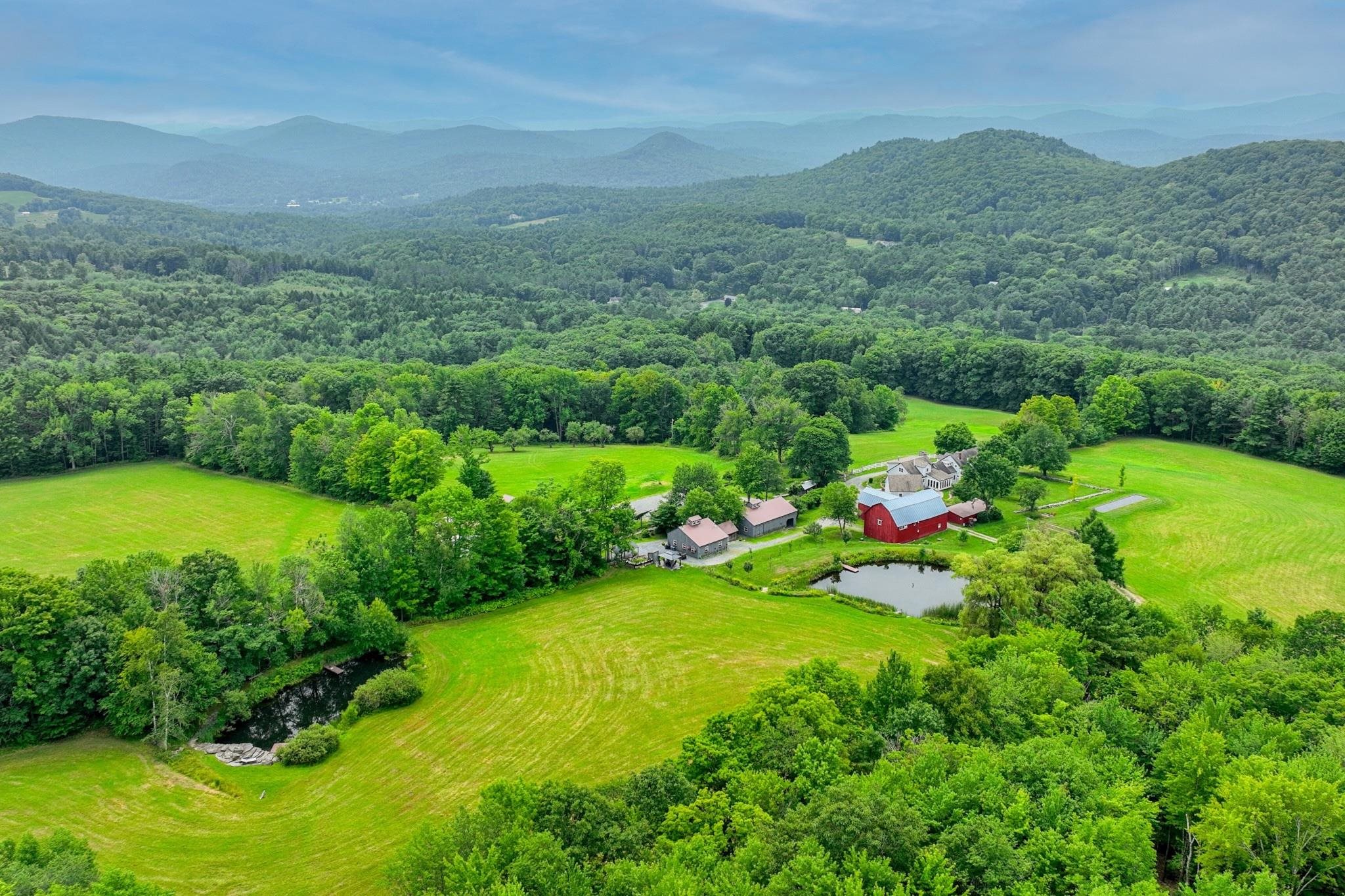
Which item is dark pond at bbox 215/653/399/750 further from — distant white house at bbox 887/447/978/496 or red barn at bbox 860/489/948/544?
distant white house at bbox 887/447/978/496

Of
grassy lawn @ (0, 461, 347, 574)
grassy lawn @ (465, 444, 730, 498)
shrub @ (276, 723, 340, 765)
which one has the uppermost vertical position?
grassy lawn @ (465, 444, 730, 498)

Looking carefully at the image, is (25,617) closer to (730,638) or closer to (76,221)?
(730,638)

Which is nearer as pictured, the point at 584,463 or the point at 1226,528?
the point at 1226,528

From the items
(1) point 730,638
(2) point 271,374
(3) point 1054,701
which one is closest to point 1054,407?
(1) point 730,638

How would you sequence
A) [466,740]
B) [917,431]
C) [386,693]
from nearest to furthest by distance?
[466,740]
[386,693]
[917,431]

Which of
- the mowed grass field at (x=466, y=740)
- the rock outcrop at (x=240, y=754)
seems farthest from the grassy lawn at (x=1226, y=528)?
the rock outcrop at (x=240, y=754)

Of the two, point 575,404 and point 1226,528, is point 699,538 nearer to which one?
point 1226,528

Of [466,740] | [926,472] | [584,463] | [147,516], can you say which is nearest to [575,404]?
[584,463]

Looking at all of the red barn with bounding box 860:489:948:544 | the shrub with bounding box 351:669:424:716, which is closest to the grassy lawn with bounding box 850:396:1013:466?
the red barn with bounding box 860:489:948:544
